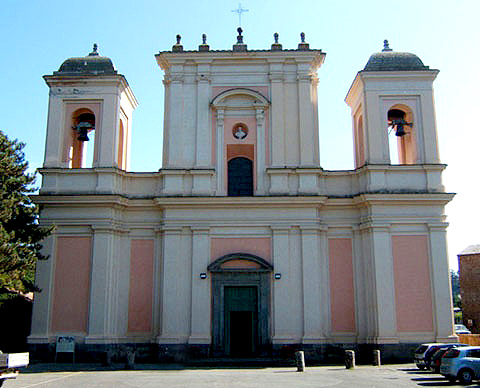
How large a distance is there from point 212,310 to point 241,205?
452 centimetres

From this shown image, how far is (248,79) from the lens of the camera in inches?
996

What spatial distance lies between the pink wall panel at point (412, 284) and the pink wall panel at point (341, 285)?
1.87 meters

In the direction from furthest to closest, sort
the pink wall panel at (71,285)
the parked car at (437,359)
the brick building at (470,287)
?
the brick building at (470,287), the pink wall panel at (71,285), the parked car at (437,359)

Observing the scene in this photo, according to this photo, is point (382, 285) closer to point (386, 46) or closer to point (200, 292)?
point (200, 292)

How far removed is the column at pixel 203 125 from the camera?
2427 centimetres

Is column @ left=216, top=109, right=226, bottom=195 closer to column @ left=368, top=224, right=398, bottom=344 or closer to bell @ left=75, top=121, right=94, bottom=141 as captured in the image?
bell @ left=75, top=121, right=94, bottom=141

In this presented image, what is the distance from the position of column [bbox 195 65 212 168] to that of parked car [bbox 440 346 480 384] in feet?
40.7

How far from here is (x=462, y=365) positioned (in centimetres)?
1614

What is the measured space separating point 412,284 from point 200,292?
8700 mm

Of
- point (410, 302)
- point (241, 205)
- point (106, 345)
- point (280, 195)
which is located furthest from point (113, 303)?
point (410, 302)

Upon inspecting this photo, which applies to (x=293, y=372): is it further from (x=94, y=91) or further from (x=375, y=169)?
(x=94, y=91)

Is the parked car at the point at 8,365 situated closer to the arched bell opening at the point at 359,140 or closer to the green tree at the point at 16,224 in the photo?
the green tree at the point at 16,224

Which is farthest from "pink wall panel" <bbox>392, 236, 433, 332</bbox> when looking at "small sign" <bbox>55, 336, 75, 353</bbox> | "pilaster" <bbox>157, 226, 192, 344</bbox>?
"small sign" <bbox>55, 336, 75, 353</bbox>

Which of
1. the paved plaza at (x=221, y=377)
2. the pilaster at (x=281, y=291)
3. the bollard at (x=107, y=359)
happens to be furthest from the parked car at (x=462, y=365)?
the bollard at (x=107, y=359)
